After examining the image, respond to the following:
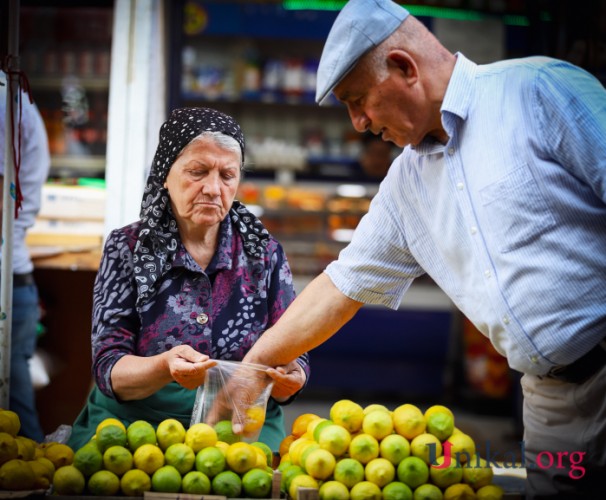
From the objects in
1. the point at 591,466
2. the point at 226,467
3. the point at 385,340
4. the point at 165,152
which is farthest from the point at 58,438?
the point at 385,340

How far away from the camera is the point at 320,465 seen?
1798 millimetres

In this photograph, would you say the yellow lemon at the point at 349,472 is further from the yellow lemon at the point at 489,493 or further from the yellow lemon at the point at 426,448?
the yellow lemon at the point at 489,493

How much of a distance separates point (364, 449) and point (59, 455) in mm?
727

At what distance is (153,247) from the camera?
88.0 inches

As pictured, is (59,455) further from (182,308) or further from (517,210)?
(517,210)

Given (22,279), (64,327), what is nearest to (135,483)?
(22,279)

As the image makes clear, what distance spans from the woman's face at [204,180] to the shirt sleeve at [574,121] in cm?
86

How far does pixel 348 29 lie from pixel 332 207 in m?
5.08

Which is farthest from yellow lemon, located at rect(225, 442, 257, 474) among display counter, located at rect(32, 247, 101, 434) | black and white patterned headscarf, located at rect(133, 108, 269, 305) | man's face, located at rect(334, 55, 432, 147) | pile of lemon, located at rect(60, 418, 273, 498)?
display counter, located at rect(32, 247, 101, 434)

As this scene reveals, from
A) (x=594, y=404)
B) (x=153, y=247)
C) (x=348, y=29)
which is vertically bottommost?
(x=594, y=404)

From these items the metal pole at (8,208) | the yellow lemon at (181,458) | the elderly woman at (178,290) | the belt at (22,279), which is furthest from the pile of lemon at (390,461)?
the belt at (22,279)

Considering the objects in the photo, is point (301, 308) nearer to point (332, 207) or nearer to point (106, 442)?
point (106, 442)

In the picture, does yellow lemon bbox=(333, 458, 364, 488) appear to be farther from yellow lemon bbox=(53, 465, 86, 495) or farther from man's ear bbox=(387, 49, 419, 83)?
man's ear bbox=(387, 49, 419, 83)

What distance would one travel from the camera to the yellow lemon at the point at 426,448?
1.80 metres
